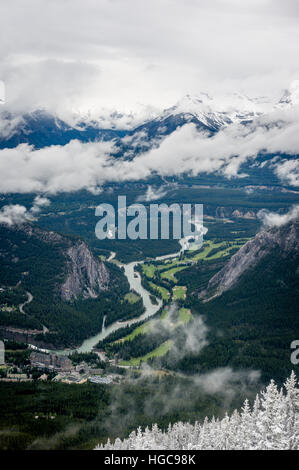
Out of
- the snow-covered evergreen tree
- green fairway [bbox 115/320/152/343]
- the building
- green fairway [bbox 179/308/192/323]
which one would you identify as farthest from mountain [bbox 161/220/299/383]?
the snow-covered evergreen tree

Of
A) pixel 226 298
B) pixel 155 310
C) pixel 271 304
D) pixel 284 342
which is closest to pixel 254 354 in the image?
pixel 284 342

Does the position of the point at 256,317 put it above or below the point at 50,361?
above

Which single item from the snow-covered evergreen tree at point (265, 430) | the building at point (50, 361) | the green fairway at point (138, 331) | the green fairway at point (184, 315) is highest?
the snow-covered evergreen tree at point (265, 430)

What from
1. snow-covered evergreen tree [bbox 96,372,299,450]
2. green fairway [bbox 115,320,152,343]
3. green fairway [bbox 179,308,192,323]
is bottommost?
green fairway [bbox 115,320,152,343]

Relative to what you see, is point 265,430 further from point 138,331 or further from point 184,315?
point 184,315

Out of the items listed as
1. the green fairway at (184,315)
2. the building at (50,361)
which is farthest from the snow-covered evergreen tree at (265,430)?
the green fairway at (184,315)

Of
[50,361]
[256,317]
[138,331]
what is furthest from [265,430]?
[256,317]

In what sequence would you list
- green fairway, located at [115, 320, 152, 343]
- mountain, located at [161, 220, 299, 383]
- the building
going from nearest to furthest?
the building
mountain, located at [161, 220, 299, 383]
green fairway, located at [115, 320, 152, 343]

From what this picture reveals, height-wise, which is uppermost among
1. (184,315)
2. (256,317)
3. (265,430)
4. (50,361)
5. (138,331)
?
(265,430)

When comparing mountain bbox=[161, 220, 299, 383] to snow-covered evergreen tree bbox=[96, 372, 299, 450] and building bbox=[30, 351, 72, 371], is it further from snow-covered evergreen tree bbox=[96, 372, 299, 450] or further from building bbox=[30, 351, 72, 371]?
snow-covered evergreen tree bbox=[96, 372, 299, 450]

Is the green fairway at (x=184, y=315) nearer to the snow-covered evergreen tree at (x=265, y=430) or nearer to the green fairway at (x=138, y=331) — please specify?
the green fairway at (x=138, y=331)
